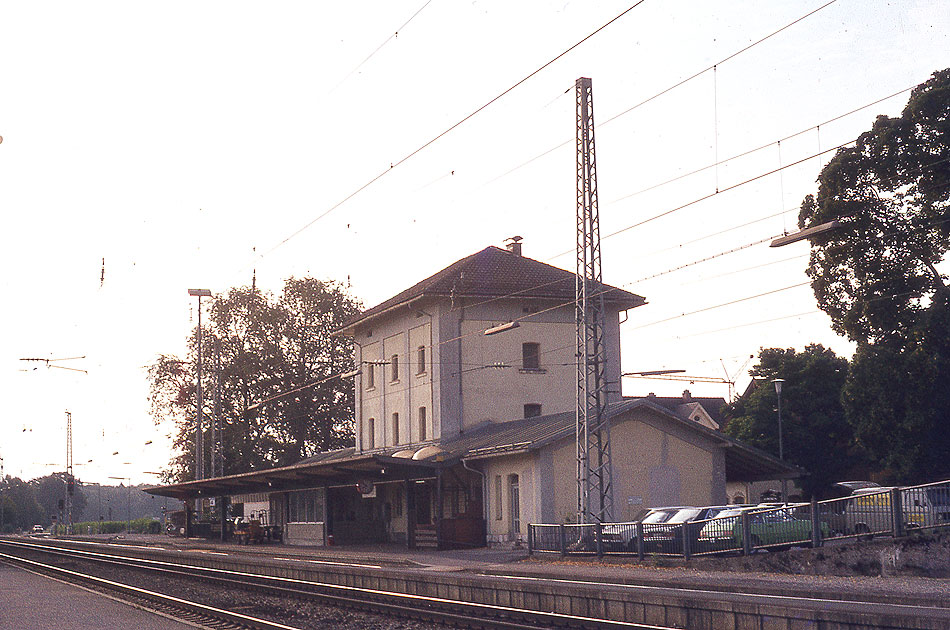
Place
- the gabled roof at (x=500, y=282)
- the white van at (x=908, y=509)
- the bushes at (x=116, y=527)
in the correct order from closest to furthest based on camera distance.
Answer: the white van at (x=908, y=509), the gabled roof at (x=500, y=282), the bushes at (x=116, y=527)

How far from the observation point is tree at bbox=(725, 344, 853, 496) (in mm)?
60375

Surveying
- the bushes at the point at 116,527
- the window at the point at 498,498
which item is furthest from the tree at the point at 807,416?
the bushes at the point at 116,527

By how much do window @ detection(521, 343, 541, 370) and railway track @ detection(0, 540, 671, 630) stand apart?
17865mm

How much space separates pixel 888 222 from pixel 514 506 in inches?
678

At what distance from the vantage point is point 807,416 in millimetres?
60844

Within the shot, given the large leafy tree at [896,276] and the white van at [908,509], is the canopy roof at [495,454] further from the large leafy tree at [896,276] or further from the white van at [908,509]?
the white van at [908,509]

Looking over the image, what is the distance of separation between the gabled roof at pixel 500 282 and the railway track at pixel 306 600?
16563 millimetres

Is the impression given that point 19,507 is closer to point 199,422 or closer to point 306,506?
point 199,422

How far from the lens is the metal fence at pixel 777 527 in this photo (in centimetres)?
2177

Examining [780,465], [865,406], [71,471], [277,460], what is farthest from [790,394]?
[71,471]

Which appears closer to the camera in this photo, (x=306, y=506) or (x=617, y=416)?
(x=617, y=416)

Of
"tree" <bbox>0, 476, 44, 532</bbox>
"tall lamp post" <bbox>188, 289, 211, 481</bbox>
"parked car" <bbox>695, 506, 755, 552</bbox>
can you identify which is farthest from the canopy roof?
"tree" <bbox>0, 476, 44, 532</bbox>

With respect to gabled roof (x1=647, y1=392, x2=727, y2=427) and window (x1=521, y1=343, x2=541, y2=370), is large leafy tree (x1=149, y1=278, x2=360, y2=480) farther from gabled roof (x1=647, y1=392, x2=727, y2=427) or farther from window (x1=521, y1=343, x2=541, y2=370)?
window (x1=521, y1=343, x2=541, y2=370)

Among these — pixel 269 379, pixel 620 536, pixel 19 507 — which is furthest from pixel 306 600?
pixel 19 507
